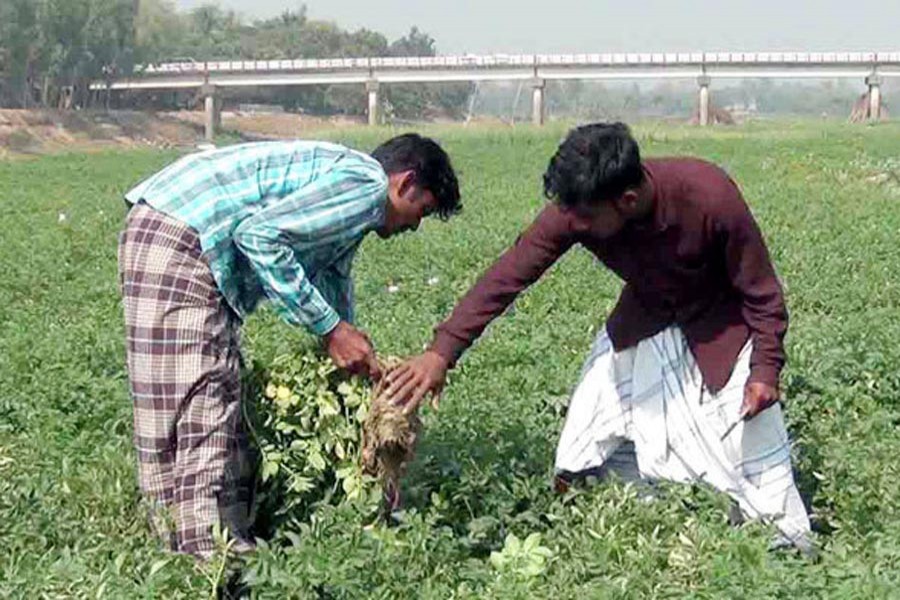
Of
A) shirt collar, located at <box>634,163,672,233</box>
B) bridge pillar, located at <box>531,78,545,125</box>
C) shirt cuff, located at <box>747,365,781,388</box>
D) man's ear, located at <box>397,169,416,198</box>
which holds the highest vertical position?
bridge pillar, located at <box>531,78,545,125</box>

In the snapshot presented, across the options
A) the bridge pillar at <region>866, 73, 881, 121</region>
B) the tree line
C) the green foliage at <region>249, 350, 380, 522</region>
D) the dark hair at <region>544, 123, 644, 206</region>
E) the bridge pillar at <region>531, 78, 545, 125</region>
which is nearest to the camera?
the dark hair at <region>544, 123, 644, 206</region>

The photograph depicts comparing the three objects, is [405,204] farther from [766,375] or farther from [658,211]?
[766,375]

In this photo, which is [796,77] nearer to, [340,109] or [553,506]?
[340,109]

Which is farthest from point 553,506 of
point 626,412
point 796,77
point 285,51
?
point 285,51

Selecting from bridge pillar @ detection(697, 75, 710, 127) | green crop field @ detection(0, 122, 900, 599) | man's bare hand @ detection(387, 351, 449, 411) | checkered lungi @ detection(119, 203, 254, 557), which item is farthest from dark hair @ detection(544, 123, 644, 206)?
bridge pillar @ detection(697, 75, 710, 127)

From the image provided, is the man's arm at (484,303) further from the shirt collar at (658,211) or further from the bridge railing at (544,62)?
the bridge railing at (544,62)

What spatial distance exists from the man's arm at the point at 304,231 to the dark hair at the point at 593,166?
54 centimetres

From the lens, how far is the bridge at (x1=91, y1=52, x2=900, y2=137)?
74250 millimetres

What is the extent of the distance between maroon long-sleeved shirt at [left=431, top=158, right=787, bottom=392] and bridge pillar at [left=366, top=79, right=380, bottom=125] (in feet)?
224

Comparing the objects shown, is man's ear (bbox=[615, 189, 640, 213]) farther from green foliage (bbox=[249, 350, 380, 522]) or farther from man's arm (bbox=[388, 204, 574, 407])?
green foliage (bbox=[249, 350, 380, 522])

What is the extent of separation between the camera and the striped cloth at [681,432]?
16.6 ft

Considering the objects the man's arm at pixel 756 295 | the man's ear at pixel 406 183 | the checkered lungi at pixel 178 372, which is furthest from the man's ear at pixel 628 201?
the checkered lungi at pixel 178 372

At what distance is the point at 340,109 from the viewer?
95562mm

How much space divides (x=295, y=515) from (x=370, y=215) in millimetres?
1048
